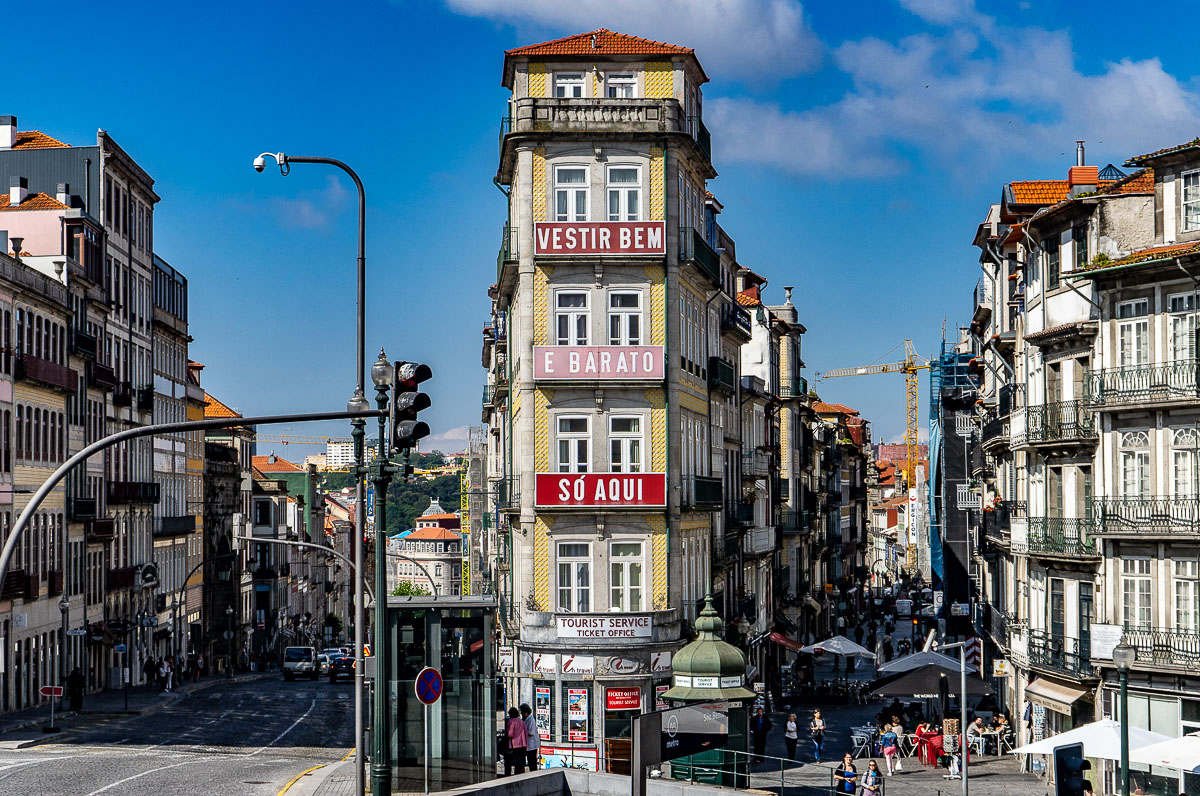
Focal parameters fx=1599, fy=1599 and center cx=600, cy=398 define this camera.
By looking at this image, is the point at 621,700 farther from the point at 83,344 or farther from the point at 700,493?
the point at 83,344

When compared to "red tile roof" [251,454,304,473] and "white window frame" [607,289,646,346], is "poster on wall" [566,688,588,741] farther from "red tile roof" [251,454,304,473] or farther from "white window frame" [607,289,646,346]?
"red tile roof" [251,454,304,473]

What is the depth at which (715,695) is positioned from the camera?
2769 cm

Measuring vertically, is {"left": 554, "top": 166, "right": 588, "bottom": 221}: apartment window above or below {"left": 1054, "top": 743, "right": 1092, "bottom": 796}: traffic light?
above

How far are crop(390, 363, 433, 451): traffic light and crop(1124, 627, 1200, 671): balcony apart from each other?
20.7m

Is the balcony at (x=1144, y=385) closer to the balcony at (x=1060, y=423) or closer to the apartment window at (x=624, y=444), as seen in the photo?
the balcony at (x=1060, y=423)

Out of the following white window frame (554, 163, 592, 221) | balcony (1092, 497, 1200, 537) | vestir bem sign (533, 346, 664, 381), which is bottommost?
balcony (1092, 497, 1200, 537)

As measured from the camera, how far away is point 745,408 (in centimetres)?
6462

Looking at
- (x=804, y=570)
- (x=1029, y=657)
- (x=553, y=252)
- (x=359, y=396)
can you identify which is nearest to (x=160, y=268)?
(x=804, y=570)

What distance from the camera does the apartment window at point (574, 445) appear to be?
41.1m

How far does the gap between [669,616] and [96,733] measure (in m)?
15.0

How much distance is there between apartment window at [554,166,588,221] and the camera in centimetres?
4122

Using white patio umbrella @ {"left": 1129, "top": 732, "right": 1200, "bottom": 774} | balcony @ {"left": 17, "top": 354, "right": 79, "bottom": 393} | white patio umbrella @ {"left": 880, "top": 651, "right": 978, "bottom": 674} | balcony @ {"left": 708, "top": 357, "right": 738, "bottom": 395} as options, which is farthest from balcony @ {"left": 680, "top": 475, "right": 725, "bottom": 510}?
balcony @ {"left": 17, "top": 354, "right": 79, "bottom": 393}

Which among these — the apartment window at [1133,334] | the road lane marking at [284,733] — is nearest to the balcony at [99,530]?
the road lane marking at [284,733]

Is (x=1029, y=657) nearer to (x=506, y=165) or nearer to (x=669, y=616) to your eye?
(x=669, y=616)
